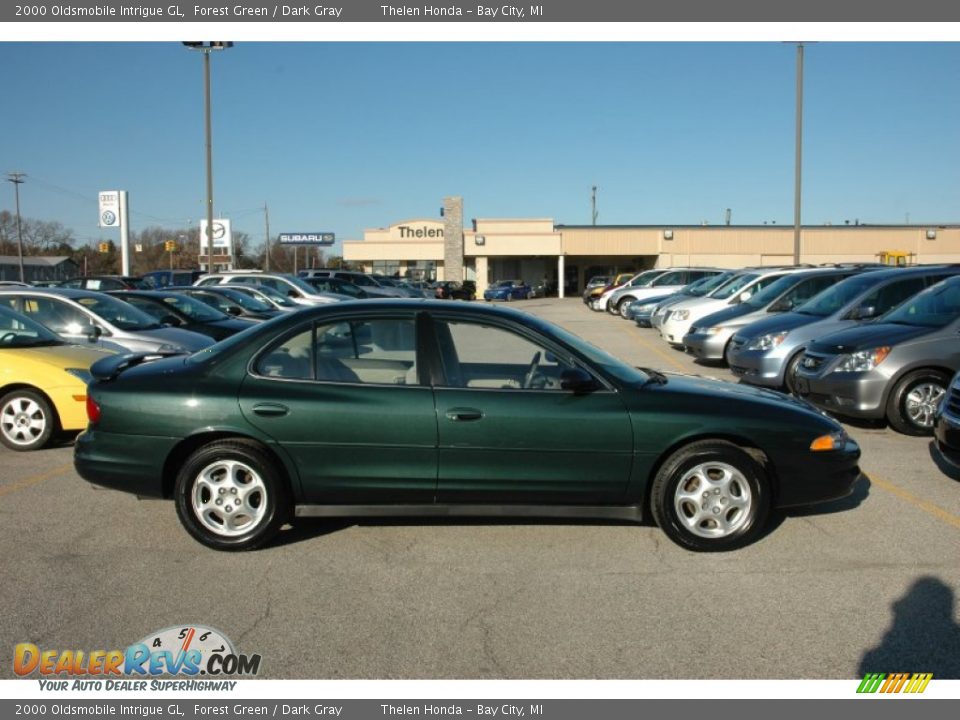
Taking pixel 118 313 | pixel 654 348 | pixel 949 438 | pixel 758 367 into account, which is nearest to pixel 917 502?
pixel 949 438

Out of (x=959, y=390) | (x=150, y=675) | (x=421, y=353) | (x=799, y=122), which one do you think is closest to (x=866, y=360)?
(x=959, y=390)

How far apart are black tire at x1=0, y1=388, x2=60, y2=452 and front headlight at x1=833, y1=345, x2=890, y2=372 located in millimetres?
7794

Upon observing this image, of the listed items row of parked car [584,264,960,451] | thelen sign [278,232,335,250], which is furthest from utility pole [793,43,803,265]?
thelen sign [278,232,335,250]

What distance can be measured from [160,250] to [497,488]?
10392 centimetres

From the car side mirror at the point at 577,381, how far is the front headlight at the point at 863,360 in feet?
15.0

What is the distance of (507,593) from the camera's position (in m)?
4.45

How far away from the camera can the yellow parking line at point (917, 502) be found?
5707mm

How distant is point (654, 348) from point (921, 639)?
14528 millimetres

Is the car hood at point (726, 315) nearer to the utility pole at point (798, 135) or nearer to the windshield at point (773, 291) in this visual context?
the windshield at point (773, 291)

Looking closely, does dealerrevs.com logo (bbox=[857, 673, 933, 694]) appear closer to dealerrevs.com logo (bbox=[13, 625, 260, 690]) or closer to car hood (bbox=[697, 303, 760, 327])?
dealerrevs.com logo (bbox=[13, 625, 260, 690])

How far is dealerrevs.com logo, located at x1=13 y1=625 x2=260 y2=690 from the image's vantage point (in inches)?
142

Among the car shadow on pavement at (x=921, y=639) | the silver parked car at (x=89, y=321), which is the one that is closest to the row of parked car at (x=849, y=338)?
the car shadow on pavement at (x=921, y=639)
